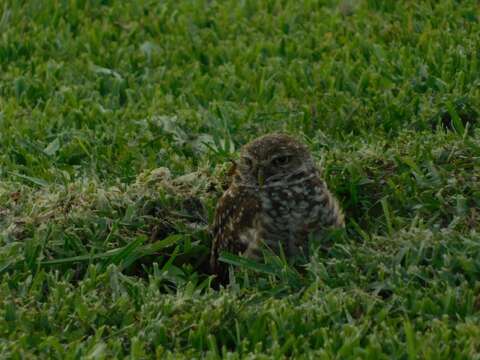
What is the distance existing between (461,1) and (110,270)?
4.17m

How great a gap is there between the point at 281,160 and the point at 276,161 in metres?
0.02

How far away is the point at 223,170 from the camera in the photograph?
21.1ft

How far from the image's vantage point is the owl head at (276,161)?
5.76 meters

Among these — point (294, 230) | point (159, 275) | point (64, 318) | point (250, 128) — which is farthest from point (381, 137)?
point (64, 318)

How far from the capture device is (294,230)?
570cm

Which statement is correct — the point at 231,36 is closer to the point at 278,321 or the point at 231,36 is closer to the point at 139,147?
the point at 139,147

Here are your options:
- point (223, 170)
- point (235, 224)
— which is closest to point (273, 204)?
point (235, 224)

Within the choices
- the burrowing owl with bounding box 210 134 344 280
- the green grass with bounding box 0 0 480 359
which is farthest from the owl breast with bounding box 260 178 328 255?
the green grass with bounding box 0 0 480 359

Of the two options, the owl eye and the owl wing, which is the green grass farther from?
the owl eye

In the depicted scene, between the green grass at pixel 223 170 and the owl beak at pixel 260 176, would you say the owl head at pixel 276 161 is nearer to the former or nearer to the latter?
the owl beak at pixel 260 176

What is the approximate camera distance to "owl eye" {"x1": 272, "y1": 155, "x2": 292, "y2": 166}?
5.77m

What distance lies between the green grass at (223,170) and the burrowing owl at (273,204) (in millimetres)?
142

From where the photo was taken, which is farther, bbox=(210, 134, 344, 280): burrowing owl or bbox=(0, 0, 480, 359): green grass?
bbox=(210, 134, 344, 280): burrowing owl

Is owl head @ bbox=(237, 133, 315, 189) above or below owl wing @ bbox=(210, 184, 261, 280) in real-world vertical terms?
above
